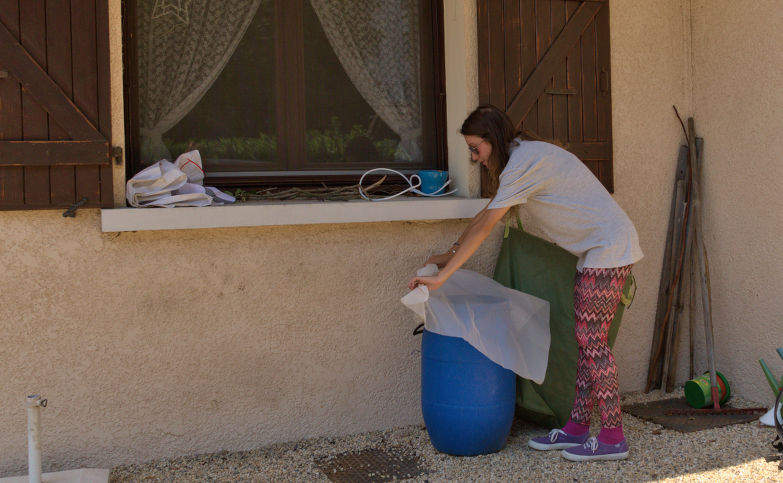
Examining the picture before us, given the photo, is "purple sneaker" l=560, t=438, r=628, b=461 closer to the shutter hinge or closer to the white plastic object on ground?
the white plastic object on ground

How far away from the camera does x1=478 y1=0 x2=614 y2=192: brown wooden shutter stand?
385 cm

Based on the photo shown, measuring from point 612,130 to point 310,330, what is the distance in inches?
80.4

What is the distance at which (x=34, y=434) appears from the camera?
2781 millimetres

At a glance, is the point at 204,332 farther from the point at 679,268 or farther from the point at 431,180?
the point at 679,268

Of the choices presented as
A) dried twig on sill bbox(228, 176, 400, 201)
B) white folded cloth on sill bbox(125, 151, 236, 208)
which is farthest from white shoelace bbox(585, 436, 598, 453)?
white folded cloth on sill bbox(125, 151, 236, 208)

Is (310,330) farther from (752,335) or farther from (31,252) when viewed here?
(752,335)

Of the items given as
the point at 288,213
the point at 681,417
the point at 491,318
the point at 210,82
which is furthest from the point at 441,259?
the point at 681,417

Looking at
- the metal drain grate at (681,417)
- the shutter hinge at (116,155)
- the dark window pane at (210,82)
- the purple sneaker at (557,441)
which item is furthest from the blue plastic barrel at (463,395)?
the shutter hinge at (116,155)

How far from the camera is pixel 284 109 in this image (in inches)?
151

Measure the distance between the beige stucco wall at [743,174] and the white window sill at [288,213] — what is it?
4.88ft

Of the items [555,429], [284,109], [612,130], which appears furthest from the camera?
[612,130]

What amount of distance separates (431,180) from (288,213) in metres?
0.88

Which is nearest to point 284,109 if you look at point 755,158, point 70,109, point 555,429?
point 70,109

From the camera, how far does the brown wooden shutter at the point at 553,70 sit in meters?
3.85
